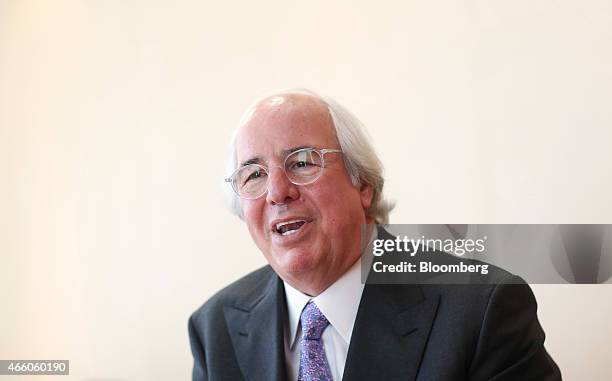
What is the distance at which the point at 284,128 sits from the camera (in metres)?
1.44

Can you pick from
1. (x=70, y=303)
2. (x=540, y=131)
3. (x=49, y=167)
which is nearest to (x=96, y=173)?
(x=49, y=167)

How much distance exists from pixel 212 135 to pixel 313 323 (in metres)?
1.10

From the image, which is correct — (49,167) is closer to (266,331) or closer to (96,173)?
(96,173)

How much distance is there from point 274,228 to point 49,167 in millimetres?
1523

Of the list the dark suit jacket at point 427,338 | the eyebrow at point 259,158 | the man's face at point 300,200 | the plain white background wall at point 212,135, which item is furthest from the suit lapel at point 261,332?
the plain white background wall at point 212,135

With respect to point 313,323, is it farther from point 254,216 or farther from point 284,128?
point 284,128

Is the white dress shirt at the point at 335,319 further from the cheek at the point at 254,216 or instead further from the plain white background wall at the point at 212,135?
the plain white background wall at the point at 212,135

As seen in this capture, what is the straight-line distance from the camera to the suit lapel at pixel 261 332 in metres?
1.49

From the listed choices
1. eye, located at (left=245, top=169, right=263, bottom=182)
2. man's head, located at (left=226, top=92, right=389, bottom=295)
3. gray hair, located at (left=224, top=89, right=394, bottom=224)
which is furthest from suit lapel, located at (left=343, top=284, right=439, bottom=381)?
eye, located at (left=245, top=169, right=263, bottom=182)

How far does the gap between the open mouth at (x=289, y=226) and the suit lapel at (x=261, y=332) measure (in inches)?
8.6

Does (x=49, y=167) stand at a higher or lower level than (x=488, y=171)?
higher

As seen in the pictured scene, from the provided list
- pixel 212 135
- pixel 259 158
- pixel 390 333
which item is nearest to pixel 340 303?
pixel 390 333

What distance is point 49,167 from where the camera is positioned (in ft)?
8.60

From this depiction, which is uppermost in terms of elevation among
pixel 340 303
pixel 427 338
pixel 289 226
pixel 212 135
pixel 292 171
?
pixel 212 135
